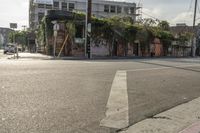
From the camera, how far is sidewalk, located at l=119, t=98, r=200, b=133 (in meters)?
6.47

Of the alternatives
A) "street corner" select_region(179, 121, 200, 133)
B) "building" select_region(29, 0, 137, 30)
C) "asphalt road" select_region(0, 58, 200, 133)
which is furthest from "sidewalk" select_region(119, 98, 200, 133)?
"building" select_region(29, 0, 137, 30)

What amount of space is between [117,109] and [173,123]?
1400 millimetres

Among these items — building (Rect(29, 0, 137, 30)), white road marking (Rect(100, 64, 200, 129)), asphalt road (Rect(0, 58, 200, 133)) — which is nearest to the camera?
asphalt road (Rect(0, 58, 200, 133))

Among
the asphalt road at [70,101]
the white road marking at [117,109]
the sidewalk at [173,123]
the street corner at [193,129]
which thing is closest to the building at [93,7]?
the asphalt road at [70,101]

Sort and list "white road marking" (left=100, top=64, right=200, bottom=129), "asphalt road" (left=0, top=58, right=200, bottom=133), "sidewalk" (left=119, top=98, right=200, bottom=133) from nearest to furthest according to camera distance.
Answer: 1. "asphalt road" (left=0, top=58, right=200, bottom=133)
2. "sidewalk" (left=119, top=98, right=200, bottom=133)
3. "white road marking" (left=100, top=64, right=200, bottom=129)

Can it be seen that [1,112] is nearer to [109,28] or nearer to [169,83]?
[169,83]

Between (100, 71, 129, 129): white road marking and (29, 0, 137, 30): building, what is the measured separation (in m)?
80.1

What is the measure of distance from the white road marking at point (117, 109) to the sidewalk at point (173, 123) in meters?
0.31

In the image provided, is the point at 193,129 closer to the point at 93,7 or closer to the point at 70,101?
the point at 70,101

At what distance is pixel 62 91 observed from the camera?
9641 mm

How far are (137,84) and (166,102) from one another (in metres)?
2.94

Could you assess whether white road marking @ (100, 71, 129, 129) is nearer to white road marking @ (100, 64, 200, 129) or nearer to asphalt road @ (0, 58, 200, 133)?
white road marking @ (100, 64, 200, 129)

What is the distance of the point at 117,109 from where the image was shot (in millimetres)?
7977

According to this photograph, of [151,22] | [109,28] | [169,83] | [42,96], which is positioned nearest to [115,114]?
[42,96]
